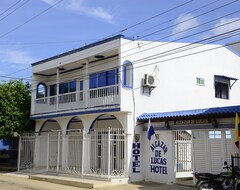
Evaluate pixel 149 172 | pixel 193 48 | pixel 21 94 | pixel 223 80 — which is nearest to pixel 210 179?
pixel 149 172

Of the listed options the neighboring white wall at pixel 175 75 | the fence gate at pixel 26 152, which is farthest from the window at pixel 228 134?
the fence gate at pixel 26 152

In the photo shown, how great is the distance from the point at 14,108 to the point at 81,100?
16.3ft

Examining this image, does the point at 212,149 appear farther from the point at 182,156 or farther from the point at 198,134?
the point at 182,156

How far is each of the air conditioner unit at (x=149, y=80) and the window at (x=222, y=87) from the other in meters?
6.05

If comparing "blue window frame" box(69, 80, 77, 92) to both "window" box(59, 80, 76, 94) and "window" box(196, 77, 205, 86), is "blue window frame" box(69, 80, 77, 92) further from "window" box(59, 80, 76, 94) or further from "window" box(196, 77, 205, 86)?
"window" box(196, 77, 205, 86)

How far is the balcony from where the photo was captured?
58.0 ft

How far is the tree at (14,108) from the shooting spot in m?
21.6

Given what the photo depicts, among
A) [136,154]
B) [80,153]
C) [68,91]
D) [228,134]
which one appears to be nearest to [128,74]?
[136,154]

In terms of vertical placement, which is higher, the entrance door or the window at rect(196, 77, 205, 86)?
the window at rect(196, 77, 205, 86)

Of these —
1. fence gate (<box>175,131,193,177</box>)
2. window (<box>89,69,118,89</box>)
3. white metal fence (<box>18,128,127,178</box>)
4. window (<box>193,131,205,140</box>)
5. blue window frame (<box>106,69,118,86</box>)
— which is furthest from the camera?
window (<box>89,69,118,89</box>)

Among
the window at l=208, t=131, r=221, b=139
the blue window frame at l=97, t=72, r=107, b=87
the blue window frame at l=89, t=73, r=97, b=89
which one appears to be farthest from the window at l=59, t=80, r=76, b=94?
the window at l=208, t=131, r=221, b=139

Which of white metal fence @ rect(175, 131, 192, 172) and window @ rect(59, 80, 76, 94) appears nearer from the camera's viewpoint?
white metal fence @ rect(175, 131, 192, 172)

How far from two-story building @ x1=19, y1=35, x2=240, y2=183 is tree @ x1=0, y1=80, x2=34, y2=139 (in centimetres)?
69

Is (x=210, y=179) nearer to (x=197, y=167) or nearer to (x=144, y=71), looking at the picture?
(x=197, y=167)
